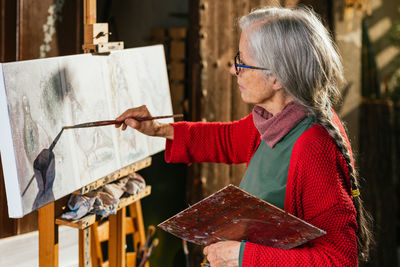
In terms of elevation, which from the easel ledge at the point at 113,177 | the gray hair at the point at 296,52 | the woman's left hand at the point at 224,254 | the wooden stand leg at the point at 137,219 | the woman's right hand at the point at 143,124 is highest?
the gray hair at the point at 296,52

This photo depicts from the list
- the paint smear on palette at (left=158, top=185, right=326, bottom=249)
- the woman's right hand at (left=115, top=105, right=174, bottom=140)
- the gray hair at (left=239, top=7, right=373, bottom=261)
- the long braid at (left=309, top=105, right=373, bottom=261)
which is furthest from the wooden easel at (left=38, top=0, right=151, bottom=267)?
the long braid at (left=309, top=105, right=373, bottom=261)

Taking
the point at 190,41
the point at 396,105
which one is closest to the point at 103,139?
the point at 190,41

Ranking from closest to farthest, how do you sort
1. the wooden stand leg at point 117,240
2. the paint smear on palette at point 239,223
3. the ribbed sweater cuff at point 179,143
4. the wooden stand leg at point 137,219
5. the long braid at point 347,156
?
the paint smear on palette at point 239,223 < the long braid at point 347,156 < the ribbed sweater cuff at point 179,143 < the wooden stand leg at point 117,240 < the wooden stand leg at point 137,219

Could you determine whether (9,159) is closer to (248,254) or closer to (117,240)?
(248,254)

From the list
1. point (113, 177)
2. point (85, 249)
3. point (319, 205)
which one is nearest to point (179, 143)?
point (113, 177)

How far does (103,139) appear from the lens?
2.20 m

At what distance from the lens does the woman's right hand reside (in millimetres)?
2025

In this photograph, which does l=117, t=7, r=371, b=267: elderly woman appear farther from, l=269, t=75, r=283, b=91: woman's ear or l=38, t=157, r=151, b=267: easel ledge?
l=38, t=157, r=151, b=267: easel ledge

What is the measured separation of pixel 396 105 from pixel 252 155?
4474 mm

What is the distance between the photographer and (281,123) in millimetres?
1675

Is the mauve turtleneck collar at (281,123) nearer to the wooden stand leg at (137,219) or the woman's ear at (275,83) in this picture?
the woman's ear at (275,83)

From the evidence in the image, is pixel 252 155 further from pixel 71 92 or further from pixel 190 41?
pixel 190 41

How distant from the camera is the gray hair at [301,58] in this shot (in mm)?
1602

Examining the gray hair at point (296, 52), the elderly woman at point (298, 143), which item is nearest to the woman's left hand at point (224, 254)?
the elderly woman at point (298, 143)
